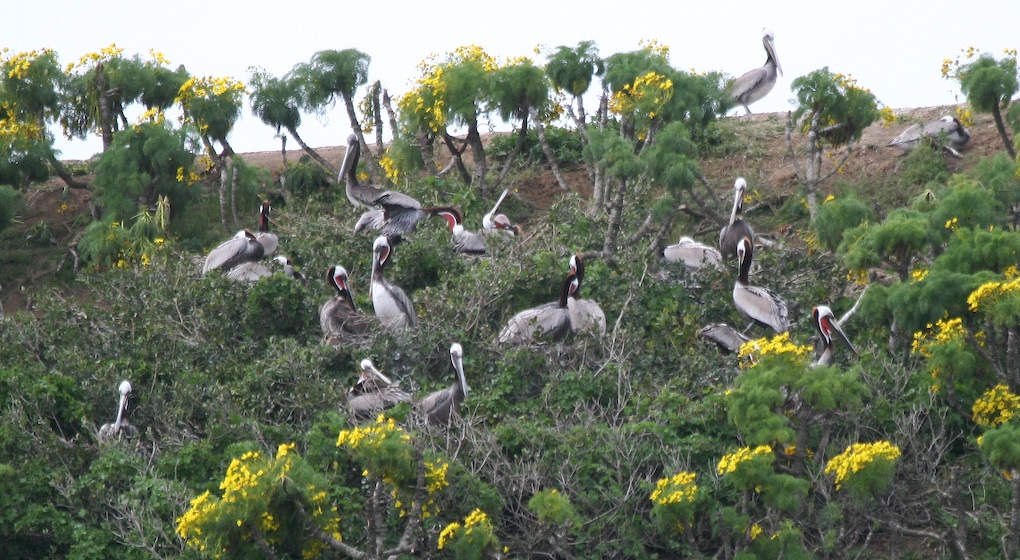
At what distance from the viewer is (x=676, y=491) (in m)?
10.6

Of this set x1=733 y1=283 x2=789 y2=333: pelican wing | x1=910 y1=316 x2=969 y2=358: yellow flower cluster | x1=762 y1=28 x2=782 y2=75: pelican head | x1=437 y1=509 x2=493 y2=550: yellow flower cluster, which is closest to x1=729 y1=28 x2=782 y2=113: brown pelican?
x1=762 y1=28 x2=782 y2=75: pelican head

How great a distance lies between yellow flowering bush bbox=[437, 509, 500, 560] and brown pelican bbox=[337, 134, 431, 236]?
656 cm

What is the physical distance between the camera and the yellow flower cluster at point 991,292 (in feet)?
36.8

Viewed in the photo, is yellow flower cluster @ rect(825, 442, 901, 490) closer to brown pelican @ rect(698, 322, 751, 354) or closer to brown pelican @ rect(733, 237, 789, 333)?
brown pelican @ rect(698, 322, 751, 354)

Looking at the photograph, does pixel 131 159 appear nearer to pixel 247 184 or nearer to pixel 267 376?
pixel 247 184

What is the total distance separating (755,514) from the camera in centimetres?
1129

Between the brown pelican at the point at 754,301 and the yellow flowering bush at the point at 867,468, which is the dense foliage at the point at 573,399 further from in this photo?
the brown pelican at the point at 754,301

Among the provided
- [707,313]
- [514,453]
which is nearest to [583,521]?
[514,453]

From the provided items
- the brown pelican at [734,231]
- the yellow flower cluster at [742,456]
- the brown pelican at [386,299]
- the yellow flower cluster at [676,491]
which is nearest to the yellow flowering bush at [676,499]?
the yellow flower cluster at [676,491]

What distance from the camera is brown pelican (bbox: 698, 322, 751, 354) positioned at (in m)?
13.9

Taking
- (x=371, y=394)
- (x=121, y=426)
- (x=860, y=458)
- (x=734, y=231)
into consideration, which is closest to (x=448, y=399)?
(x=371, y=394)

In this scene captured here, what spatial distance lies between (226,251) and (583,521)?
7.28 meters

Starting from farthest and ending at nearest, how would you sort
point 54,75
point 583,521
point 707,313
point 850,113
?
point 54,75
point 850,113
point 707,313
point 583,521

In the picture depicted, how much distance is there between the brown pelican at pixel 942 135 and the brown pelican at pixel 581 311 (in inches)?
286
